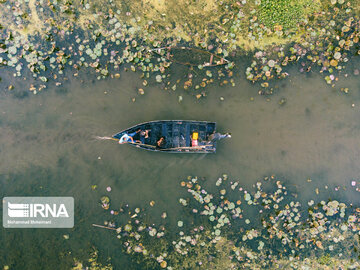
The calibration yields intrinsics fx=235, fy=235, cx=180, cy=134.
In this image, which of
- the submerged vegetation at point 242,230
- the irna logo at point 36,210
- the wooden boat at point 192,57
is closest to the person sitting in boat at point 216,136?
the submerged vegetation at point 242,230

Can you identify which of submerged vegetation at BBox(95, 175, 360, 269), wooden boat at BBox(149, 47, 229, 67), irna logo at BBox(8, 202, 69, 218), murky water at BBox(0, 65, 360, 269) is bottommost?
submerged vegetation at BBox(95, 175, 360, 269)

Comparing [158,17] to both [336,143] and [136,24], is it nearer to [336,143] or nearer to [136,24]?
[136,24]

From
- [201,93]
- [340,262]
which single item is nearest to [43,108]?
[201,93]

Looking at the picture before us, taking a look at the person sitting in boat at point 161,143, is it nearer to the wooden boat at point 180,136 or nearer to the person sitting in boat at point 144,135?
the wooden boat at point 180,136

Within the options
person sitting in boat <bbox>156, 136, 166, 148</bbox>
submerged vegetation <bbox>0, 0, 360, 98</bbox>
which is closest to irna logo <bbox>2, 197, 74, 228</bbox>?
person sitting in boat <bbox>156, 136, 166, 148</bbox>

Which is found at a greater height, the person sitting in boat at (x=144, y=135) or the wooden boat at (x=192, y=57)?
the wooden boat at (x=192, y=57)

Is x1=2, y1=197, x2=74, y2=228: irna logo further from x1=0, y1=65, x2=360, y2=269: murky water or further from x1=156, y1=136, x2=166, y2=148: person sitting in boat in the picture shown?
x1=156, y1=136, x2=166, y2=148: person sitting in boat
